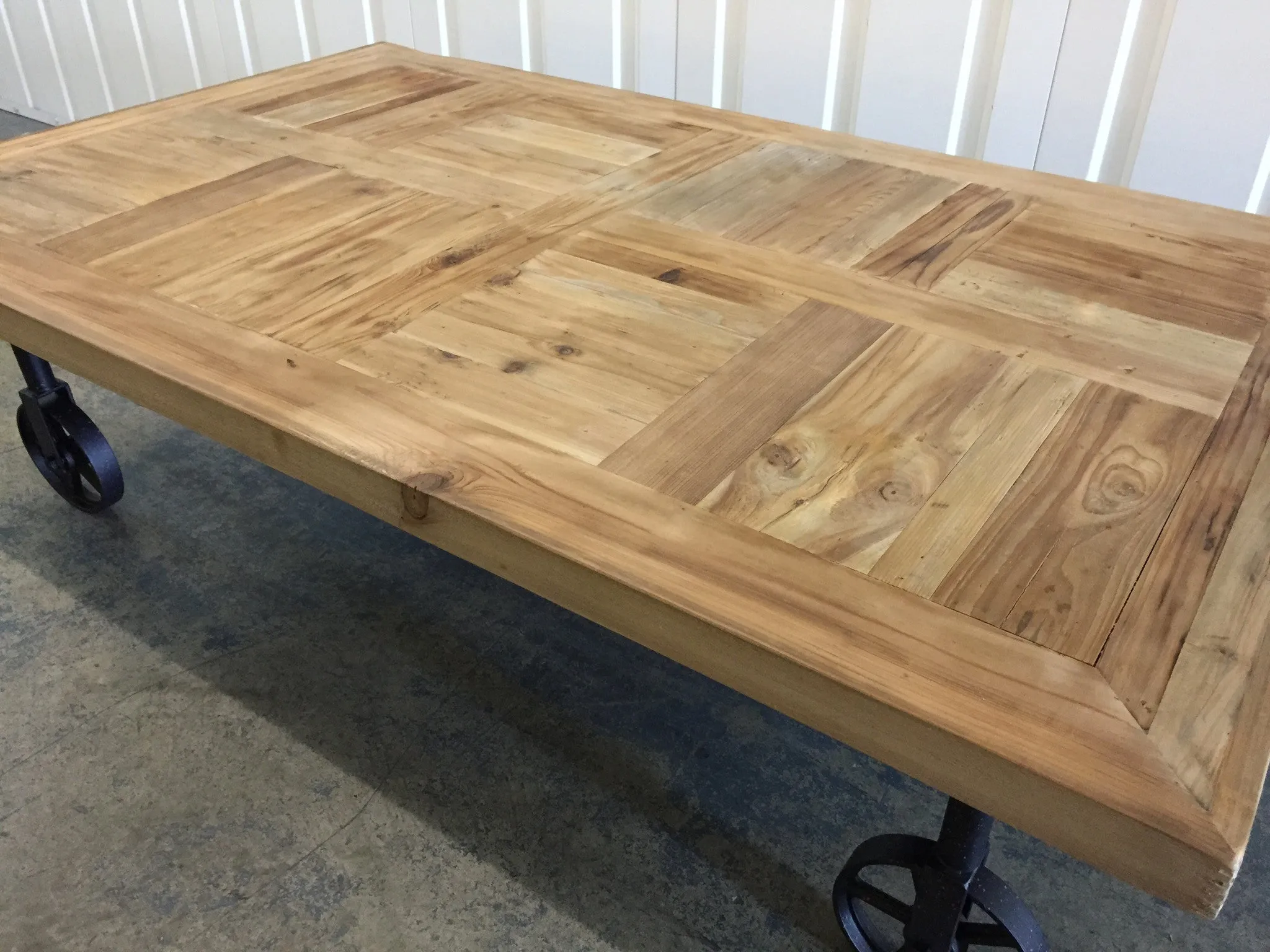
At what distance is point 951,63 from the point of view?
1.70m

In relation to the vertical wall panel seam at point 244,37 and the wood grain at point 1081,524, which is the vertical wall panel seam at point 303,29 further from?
the wood grain at point 1081,524

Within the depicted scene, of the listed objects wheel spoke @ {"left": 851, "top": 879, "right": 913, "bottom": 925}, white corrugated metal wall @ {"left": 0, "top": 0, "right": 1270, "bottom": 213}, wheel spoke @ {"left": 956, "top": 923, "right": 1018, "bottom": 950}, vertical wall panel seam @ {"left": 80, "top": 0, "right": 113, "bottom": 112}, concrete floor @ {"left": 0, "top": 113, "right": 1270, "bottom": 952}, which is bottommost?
concrete floor @ {"left": 0, "top": 113, "right": 1270, "bottom": 952}

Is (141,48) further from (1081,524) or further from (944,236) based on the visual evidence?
(1081,524)

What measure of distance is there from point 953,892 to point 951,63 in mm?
1335

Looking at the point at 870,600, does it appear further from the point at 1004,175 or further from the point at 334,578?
the point at 334,578

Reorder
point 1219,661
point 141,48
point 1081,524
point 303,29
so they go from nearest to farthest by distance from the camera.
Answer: point 1219,661, point 1081,524, point 303,29, point 141,48

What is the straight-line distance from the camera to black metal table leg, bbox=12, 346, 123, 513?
1.51 m

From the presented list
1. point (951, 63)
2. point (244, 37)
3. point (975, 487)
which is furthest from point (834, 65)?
point (244, 37)

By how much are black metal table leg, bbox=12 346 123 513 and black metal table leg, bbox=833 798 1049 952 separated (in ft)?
3.96

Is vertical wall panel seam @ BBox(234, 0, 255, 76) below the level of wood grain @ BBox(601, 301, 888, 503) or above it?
below

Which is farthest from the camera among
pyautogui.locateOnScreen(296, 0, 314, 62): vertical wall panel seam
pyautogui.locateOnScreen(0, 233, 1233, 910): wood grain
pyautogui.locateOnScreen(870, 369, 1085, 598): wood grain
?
pyautogui.locateOnScreen(296, 0, 314, 62): vertical wall panel seam

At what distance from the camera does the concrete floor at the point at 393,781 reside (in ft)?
3.45

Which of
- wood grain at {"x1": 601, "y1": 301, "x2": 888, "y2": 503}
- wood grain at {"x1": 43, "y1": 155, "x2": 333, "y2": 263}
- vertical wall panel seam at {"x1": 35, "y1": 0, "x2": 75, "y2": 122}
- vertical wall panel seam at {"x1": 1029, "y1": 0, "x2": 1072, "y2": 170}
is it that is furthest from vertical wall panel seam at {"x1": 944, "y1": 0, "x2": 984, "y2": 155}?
vertical wall panel seam at {"x1": 35, "y1": 0, "x2": 75, "y2": 122}

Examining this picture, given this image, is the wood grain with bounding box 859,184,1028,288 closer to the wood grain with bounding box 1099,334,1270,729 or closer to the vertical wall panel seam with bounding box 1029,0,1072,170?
the wood grain with bounding box 1099,334,1270,729
